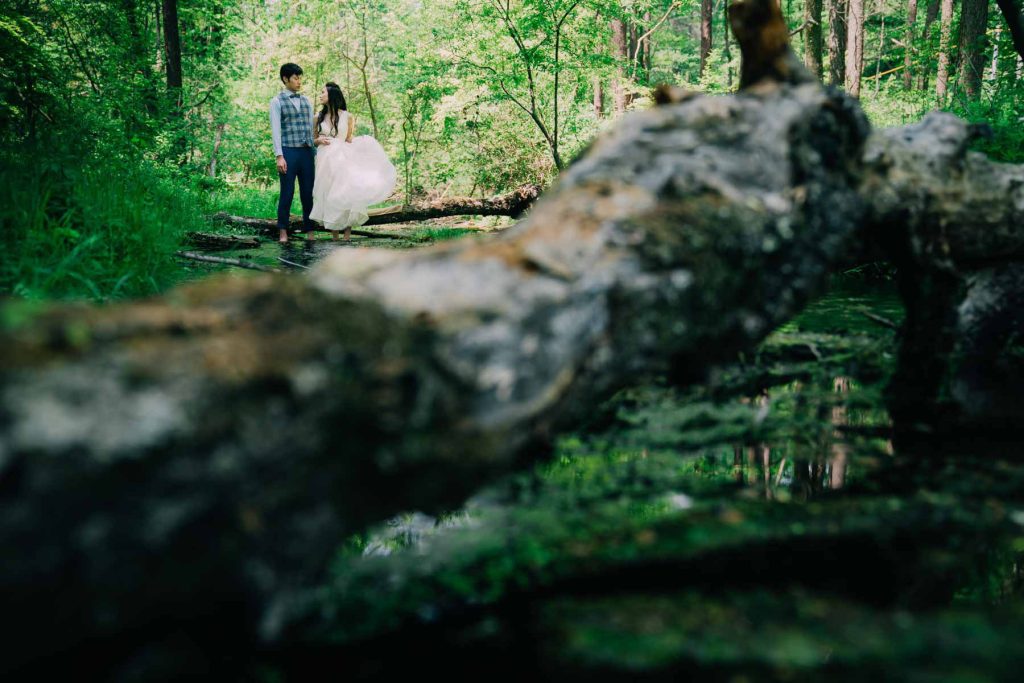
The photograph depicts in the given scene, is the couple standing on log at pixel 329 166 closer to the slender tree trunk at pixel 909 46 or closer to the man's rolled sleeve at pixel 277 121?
the man's rolled sleeve at pixel 277 121

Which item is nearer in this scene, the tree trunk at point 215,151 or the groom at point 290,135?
the groom at point 290,135

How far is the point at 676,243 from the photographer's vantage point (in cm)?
185

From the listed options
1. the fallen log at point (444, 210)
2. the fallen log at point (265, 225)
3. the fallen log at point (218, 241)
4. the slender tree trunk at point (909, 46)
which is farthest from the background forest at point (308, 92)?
the fallen log at point (444, 210)

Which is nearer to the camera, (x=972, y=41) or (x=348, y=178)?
(x=348, y=178)

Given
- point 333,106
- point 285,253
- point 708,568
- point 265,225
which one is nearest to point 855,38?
point 333,106

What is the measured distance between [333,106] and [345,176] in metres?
1.11

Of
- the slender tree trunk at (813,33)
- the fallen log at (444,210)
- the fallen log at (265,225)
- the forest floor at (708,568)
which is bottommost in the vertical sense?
the forest floor at (708,568)

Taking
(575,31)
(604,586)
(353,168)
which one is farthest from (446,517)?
(575,31)

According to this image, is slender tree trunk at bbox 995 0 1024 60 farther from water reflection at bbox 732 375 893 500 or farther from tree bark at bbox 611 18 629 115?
tree bark at bbox 611 18 629 115

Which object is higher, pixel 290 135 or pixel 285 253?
pixel 290 135

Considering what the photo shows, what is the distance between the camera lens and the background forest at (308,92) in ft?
15.9

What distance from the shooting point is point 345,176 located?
10148mm

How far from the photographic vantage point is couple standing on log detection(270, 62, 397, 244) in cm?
960

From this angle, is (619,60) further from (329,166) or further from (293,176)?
(293,176)
